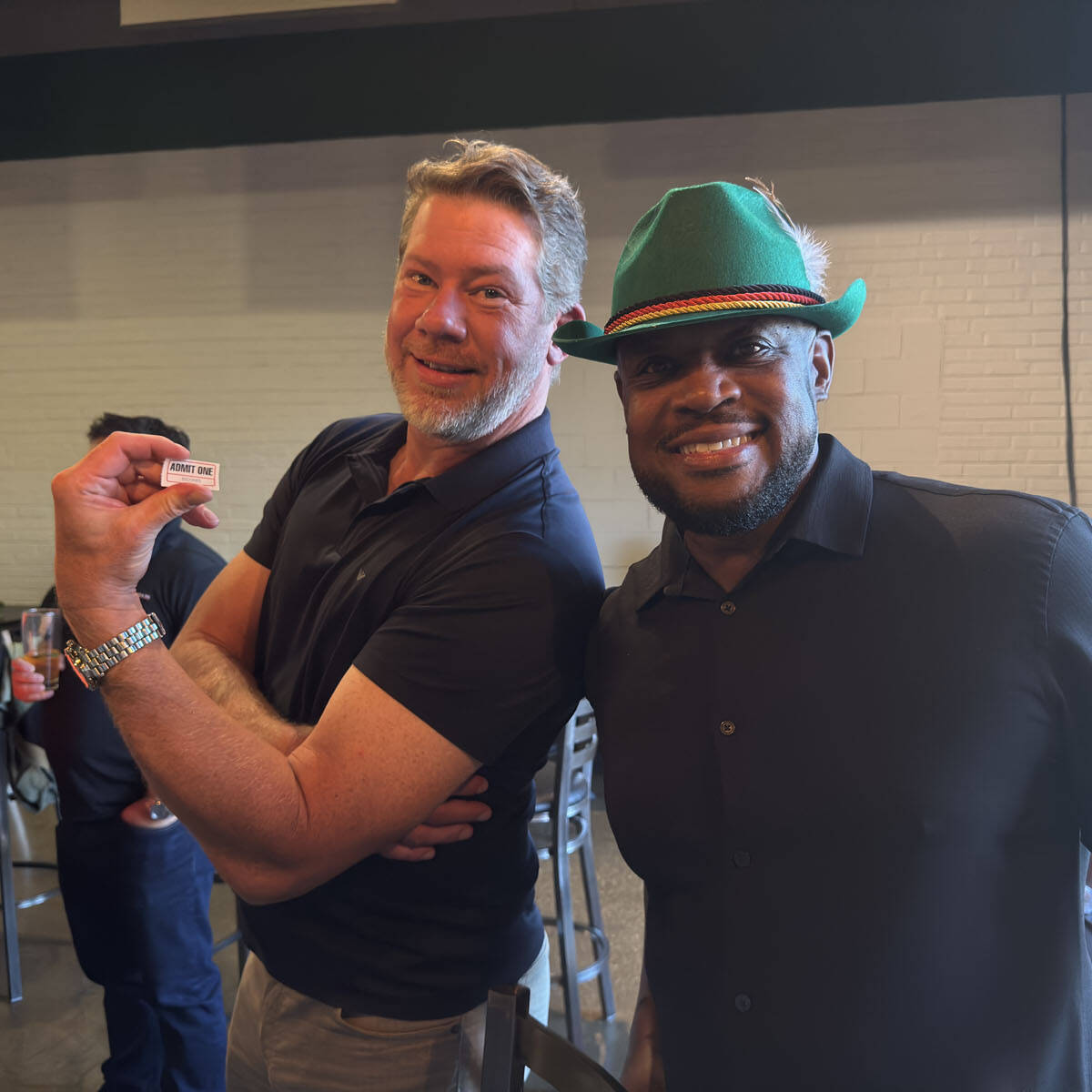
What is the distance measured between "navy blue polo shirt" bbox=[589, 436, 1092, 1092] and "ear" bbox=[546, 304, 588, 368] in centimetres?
46

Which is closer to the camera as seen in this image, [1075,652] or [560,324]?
[1075,652]

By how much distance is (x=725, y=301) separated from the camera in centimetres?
102

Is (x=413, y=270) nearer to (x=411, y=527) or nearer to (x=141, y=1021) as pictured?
(x=411, y=527)

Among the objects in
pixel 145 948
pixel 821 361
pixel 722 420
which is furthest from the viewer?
pixel 145 948

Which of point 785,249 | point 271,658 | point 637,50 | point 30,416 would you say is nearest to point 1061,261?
point 637,50

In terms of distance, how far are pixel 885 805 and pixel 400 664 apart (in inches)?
21.3

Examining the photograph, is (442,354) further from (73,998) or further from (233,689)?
(73,998)

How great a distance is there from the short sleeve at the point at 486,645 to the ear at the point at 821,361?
38 cm

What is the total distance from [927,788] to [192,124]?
18.3ft

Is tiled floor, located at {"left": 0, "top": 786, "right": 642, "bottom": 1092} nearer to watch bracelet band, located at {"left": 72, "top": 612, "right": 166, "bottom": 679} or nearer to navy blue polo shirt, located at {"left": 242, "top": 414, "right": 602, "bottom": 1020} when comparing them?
navy blue polo shirt, located at {"left": 242, "top": 414, "right": 602, "bottom": 1020}

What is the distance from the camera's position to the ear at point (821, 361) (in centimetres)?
113

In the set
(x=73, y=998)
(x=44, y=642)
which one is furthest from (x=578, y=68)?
(x=73, y=998)

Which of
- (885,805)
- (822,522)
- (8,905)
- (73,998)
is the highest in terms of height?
Answer: (822,522)

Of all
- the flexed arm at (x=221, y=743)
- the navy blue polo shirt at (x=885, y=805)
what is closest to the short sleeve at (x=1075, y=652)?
the navy blue polo shirt at (x=885, y=805)
